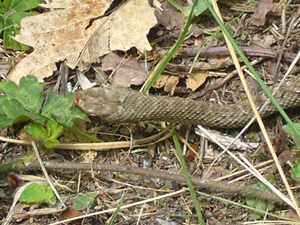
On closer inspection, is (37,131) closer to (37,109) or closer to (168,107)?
(37,109)

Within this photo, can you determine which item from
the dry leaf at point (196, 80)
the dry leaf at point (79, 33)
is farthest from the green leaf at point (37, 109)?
the dry leaf at point (196, 80)

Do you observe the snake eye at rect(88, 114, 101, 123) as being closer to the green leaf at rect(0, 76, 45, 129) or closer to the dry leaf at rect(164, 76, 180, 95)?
the green leaf at rect(0, 76, 45, 129)

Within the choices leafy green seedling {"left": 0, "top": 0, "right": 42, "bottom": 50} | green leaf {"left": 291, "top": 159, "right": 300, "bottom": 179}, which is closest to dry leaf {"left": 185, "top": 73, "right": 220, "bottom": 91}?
green leaf {"left": 291, "top": 159, "right": 300, "bottom": 179}

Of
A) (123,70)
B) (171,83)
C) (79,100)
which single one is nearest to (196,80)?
(171,83)

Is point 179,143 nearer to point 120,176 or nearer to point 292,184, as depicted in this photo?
point 120,176

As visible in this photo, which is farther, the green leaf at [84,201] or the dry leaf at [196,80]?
the dry leaf at [196,80]

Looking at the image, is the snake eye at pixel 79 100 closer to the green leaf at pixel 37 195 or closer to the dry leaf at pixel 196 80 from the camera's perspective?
the green leaf at pixel 37 195
